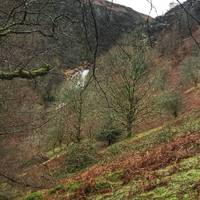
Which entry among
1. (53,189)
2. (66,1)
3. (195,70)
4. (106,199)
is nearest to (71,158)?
(53,189)

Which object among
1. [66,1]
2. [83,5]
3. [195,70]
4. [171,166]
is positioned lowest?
[171,166]

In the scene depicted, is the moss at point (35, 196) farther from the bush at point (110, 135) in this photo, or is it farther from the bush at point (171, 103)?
the bush at point (171, 103)

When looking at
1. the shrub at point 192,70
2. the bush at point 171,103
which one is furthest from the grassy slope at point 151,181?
the shrub at point 192,70

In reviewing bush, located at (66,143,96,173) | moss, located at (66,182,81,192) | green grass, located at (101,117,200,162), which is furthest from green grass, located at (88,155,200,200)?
bush, located at (66,143,96,173)

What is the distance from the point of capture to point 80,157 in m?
28.5

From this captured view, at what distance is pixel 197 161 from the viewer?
1223 cm

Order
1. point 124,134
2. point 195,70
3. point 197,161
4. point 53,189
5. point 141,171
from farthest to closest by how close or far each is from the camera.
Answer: point 195,70
point 124,134
point 53,189
point 141,171
point 197,161

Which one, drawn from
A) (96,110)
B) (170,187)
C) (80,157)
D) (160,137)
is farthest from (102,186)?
(96,110)

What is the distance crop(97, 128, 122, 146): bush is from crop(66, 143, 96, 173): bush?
10082 mm

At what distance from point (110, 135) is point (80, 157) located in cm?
1217

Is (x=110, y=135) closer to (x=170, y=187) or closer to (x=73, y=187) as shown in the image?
(x=73, y=187)

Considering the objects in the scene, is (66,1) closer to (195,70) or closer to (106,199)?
(106,199)

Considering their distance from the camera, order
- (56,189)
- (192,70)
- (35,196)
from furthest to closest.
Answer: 1. (192,70)
2. (35,196)
3. (56,189)

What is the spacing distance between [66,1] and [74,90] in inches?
1608
